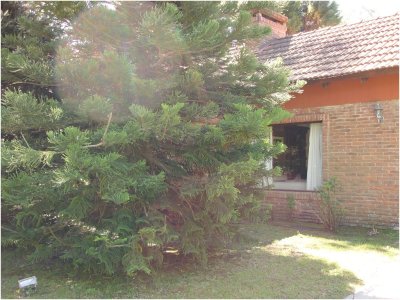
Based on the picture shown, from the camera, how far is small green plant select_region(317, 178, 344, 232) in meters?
8.69

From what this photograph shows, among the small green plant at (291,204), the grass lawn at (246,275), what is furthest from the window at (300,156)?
the grass lawn at (246,275)

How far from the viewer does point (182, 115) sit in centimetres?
531

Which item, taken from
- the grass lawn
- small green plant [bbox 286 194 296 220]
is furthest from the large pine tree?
small green plant [bbox 286 194 296 220]

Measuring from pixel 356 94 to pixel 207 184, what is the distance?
18.6ft

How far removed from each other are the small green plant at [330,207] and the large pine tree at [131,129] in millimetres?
3387

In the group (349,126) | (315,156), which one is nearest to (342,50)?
(349,126)

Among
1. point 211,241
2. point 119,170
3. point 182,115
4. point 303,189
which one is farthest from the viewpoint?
point 303,189

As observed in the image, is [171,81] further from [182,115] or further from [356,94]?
[356,94]

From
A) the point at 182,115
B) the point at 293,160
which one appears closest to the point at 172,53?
the point at 182,115

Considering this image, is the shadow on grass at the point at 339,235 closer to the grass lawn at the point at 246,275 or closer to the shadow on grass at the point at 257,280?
the grass lawn at the point at 246,275

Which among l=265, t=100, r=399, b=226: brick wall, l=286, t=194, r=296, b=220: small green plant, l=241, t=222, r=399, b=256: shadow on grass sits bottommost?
l=241, t=222, r=399, b=256: shadow on grass

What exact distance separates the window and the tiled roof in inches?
55.8

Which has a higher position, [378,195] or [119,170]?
[119,170]

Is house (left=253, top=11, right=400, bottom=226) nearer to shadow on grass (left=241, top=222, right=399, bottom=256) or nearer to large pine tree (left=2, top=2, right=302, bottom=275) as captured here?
shadow on grass (left=241, top=222, right=399, bottom=256)
